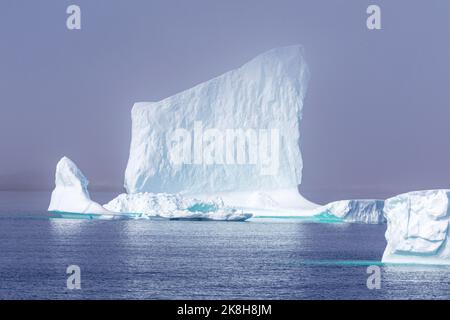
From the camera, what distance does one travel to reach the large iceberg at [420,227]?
21.3 metres

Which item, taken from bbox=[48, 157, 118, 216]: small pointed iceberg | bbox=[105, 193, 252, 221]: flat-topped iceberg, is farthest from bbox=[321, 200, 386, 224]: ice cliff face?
bbox=[48, 157, 118, 216]: small pointed iceberg

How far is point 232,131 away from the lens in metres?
43.7

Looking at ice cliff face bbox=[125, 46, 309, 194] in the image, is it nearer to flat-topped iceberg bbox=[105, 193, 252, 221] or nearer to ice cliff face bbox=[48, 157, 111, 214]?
flat-topped iceberg bbox=[105, 193, 252, 221]

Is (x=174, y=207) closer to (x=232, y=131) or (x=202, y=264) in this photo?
(x=232, y=131)

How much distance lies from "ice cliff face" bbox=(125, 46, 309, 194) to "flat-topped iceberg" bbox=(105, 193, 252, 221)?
1009mm

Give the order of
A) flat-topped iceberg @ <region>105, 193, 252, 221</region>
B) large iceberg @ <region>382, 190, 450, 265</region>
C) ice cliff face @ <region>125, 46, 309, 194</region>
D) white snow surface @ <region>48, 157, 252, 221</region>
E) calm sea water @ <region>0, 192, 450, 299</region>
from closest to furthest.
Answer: calm sea water @ <region>0, 192, 450, 299</region>, large iceberg @ <region>382, 190, 450, 265</region>, white snow surface @ <region>48, 157, 252, 221</region>, flat-topped iceberg @ <region>105, 193, 252, 221</region>, ice cliff face @ <region>125, 46, 309, 194</region>

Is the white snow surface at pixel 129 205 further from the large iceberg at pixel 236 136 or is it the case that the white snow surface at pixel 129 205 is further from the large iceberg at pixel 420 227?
the large iceberg at pixel 420 227

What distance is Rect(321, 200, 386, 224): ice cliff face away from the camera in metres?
41.8

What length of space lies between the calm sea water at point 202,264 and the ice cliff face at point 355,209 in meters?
1.09

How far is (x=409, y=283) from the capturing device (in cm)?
2073

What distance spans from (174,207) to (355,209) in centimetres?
824

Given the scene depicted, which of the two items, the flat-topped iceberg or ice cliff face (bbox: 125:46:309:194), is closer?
the flat-topped iceberg
